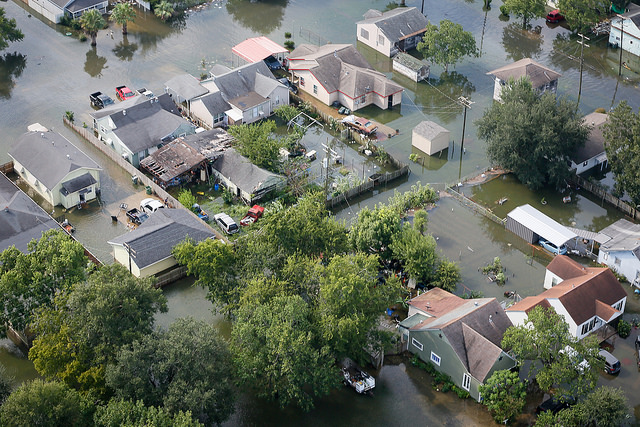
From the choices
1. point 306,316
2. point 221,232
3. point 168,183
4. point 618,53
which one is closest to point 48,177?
point 168,183

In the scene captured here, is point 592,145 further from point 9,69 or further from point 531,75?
point 9,69

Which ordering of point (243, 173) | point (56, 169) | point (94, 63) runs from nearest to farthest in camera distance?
1. point (56, 169)
2. point (243, 173)
3. point (94, 63)

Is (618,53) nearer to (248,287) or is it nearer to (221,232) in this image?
(221,232)

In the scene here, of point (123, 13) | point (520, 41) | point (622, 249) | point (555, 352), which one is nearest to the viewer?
point (555, 352)

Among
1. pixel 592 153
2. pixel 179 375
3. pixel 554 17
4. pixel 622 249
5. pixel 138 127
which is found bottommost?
pixel 622 249

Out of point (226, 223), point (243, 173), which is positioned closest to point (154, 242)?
point (226, 223)

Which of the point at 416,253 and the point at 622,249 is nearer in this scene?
the point at 416,253

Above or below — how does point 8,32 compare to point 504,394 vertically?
above

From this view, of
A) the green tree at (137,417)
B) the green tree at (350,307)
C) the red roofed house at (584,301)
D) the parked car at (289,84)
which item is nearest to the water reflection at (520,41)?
the parked car at (289,84)
